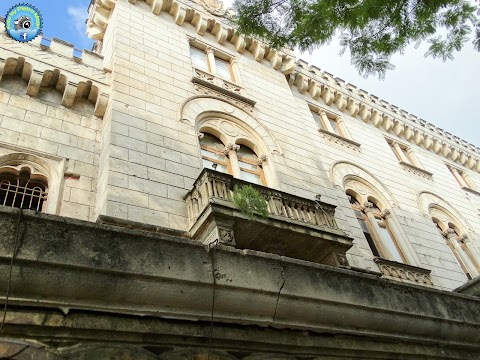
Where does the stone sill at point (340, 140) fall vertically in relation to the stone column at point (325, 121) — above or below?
below

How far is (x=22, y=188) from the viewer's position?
8.45 metres

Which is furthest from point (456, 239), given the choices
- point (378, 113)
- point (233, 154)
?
point (233, 154)

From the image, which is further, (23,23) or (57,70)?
(23,23)

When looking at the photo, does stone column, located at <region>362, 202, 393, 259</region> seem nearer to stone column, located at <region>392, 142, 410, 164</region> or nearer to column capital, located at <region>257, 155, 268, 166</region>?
column capital, located at <region>257, 155, 268, 166</region>

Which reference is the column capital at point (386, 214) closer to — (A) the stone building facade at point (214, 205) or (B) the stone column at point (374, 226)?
(A) the stone building facade at point (214, 205)

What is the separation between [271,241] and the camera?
9.12 meters

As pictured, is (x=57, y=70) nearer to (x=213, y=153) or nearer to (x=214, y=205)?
(x=213, y=153)

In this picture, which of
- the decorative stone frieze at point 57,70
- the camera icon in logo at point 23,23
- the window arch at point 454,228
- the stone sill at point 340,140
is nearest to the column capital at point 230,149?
the decorative stone frieze at point 57,70

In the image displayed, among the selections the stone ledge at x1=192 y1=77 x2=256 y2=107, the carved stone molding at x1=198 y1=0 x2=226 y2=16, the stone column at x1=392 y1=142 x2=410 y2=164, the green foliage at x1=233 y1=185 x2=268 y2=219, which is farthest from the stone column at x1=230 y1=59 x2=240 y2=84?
the stone column at x1=392 y1=142 x2=410 y2=164

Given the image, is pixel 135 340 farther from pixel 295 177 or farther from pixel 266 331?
pixel 295 177

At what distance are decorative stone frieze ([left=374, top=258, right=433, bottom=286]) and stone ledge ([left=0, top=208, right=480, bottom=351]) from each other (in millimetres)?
7264

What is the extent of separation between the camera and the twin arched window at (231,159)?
36.3 ft

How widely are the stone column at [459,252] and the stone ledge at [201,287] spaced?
1194 cm

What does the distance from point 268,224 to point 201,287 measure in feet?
18.4
